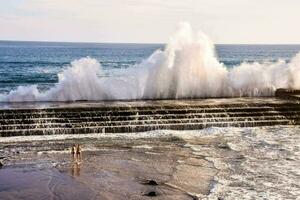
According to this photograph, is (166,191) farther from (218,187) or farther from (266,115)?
(266,115)

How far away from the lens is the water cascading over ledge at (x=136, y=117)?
72.7 feet

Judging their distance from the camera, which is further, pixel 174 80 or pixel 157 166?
pixel 174 80

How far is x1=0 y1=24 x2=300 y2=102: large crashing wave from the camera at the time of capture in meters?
30.8

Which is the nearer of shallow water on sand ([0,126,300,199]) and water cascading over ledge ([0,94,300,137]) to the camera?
shallow water on sand ([0,126,300,199])

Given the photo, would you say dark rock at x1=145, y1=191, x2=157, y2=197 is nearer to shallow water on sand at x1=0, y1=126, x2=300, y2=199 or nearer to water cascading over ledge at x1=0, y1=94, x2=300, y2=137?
shallow water on sand at x1=0, y1=126, x2=300, y2=199

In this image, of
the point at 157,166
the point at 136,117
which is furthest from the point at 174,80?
the point at 157,166

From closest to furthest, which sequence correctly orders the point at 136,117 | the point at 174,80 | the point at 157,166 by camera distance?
the point at 157,166 < the point at 136,117 < the point at 174,80

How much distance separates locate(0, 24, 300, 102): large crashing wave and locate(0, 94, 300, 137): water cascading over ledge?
6.02 meters

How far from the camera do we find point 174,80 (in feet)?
109

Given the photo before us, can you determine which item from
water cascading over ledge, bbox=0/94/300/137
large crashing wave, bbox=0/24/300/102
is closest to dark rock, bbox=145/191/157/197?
water cascading over ledge, bbox=0/94/300/137

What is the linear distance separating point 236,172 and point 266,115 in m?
10.2

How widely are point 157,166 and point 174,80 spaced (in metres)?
17.3

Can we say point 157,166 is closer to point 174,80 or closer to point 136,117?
point 136,117

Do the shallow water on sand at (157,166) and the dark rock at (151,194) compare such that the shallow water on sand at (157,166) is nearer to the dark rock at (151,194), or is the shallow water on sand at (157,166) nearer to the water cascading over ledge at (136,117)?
the dark rock at (151,194)
